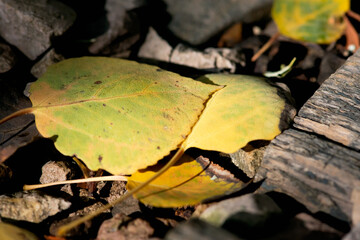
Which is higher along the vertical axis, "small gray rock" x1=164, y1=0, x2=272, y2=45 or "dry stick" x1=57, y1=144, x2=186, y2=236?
"small gray rock" x1=164, y1=0, x2=272, y2=45

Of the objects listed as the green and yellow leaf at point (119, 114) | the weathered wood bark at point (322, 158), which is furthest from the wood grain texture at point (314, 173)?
Answer: the green and yellow leaf at point (119, 114)

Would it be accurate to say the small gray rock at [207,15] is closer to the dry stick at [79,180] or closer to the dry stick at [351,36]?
the dry stick at [351,36]

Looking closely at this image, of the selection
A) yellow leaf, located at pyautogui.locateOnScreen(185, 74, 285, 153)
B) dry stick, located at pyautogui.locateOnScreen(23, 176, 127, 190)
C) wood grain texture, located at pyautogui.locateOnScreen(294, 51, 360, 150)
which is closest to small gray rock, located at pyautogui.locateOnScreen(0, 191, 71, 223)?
dry stick, located at pyautogui.locateOnScreen(23, 176, 127, 190)

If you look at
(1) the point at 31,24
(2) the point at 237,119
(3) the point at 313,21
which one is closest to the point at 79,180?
(2) the point at 237,119

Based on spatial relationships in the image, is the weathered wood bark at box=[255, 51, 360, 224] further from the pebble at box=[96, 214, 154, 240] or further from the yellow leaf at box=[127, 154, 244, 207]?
the pebble at box=[96, 214, 154, 240]

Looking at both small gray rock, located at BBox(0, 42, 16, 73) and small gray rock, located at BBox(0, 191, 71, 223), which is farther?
small gray rock, located at BBox(0, 42, 16, 73)

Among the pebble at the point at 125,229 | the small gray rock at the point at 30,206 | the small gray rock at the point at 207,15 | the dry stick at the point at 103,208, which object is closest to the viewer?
the dry stick at the point at 103,208

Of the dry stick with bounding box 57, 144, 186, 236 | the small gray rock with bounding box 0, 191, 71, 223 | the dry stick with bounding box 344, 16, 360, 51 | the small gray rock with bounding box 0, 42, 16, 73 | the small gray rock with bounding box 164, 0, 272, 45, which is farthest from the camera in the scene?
the small gray rock with bounding box 164, 0, 272, 45
